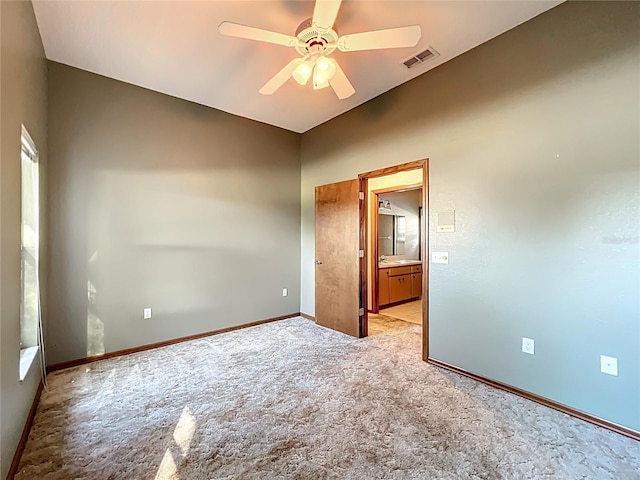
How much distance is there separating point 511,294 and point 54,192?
419 centimetres

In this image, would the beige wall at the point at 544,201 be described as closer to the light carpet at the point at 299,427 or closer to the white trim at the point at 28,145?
the light carpet at the point at 299,427

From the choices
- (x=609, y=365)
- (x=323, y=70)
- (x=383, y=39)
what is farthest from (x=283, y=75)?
(x=609, y=365)

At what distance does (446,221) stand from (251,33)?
2.20 meters

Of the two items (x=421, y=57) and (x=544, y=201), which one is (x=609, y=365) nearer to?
(x=544, y=201)

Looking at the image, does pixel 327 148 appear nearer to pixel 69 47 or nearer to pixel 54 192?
pixel 69 47

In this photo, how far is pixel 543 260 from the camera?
2.18 m

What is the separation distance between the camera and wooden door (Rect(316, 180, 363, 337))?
373 cm

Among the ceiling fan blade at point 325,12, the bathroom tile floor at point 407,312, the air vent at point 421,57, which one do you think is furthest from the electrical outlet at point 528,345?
the ceiling fan blade at point 325,12

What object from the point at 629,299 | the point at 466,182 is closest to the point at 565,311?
the point at 629,299

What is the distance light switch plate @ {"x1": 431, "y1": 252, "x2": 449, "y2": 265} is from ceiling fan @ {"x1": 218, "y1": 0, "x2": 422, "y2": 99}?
5.78 ft

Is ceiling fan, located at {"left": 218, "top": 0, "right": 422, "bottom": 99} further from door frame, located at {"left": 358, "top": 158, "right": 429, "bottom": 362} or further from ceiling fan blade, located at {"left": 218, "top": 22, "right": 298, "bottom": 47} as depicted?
door frame, located at {"left": 358, "top": 158, "right": 429, "bottom": 362}

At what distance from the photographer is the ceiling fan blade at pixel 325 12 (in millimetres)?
1574

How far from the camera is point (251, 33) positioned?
1.75 meters

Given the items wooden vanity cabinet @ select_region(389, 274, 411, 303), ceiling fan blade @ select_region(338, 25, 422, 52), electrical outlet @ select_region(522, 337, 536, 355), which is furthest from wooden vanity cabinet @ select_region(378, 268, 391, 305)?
ceiling fan blade @ select_region(338, 25, 422, 52)
